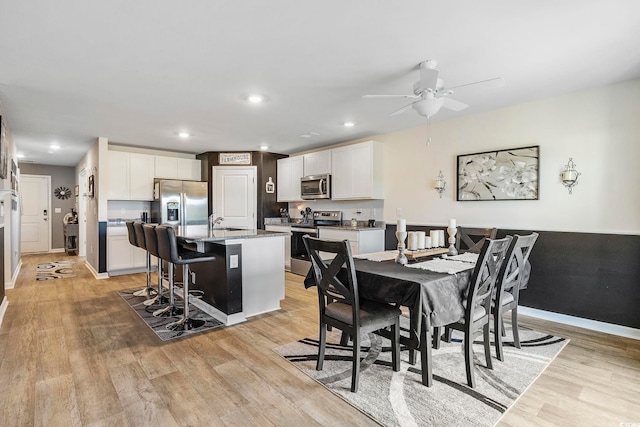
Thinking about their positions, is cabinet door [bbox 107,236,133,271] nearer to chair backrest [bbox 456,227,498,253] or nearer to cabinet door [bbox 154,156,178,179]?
cabinet door [bbox 154,156,178,179]

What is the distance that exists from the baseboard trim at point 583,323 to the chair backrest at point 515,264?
111 centimetres

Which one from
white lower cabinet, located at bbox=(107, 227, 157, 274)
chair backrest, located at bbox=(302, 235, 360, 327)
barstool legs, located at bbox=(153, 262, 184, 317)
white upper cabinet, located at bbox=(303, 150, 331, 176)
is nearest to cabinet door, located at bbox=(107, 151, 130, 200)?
white lower cabinet, located at bbox=(107, 227, 157, 274)

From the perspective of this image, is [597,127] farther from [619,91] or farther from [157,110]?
[157,110]

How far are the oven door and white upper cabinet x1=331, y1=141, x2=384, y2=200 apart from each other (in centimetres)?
78

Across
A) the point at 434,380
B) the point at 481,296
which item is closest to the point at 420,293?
the point at 481,296

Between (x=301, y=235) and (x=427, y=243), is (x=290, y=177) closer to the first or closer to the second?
(x=301, y=235)

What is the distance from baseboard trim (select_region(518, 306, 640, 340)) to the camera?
3047 millimetres

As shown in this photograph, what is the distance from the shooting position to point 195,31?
2217mm

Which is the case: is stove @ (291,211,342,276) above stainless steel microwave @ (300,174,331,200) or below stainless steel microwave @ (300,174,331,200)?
below

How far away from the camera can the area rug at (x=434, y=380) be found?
1.92m

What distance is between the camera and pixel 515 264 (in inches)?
108

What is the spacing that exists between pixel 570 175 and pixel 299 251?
3.97 meters

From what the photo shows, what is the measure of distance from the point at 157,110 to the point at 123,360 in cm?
274

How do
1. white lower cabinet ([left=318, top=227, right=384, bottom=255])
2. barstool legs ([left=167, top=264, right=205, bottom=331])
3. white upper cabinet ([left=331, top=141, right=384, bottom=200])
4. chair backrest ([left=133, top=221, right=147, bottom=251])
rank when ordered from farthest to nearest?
white upper cabinet ([left=331, top=141, right=384, bottom=200]) < white lower cabinet ([left=318, top=227, right=384, bottom=255]) < chair backrest ([left=133, top=221, right=147, bottom=251]) < barstool legs ([left=167, top=264, right=205, bottom=331])
